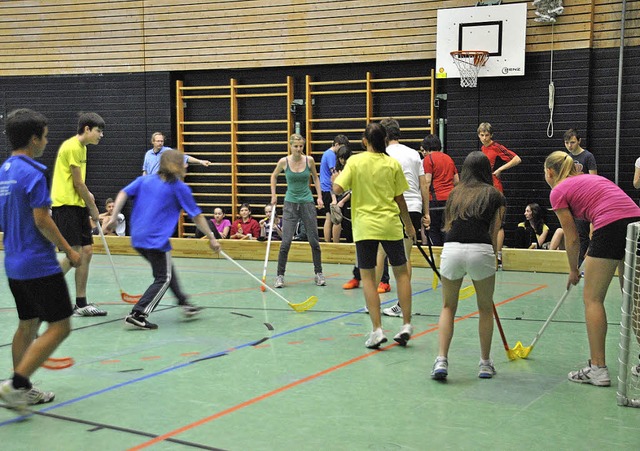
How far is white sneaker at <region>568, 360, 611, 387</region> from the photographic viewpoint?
4.72 meters

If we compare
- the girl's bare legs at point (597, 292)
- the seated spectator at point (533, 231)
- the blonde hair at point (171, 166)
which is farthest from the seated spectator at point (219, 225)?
the girl's bare legs at point (597, 292)

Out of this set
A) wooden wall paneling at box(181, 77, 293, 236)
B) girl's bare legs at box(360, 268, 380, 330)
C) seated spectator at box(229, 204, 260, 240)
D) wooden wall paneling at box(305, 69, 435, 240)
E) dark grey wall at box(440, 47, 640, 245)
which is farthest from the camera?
wooden wall paneling at box(181, 77, 293, 236)

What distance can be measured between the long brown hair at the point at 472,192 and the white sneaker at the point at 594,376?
1164 millimetres

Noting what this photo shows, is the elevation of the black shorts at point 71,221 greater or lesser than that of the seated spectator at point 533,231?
greater

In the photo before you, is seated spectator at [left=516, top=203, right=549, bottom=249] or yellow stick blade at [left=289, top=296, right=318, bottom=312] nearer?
yellow stick blade at [left=289, top=296, right=318, bottom=312]

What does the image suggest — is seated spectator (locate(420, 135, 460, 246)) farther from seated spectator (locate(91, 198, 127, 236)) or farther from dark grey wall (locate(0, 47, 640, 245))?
seated spectator (locate(91, 198, 127, 236))

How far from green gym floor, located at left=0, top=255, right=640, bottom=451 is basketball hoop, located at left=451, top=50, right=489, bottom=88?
4.71 metres

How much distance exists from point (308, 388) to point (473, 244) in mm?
1336

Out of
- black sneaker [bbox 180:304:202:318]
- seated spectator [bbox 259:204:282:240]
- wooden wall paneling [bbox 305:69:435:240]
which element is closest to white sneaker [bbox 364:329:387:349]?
black sneaker [bbox 180:304:202:318]

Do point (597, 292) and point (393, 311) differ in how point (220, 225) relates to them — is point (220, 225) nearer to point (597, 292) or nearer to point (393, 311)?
point (393, 311)

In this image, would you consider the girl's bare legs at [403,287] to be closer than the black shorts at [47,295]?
No

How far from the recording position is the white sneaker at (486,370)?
4906mm

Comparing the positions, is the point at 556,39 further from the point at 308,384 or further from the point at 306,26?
the point at 308,384

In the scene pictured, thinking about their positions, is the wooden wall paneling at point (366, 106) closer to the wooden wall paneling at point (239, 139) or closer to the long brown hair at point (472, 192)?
the wooden wall paneling at point (239, 139)
